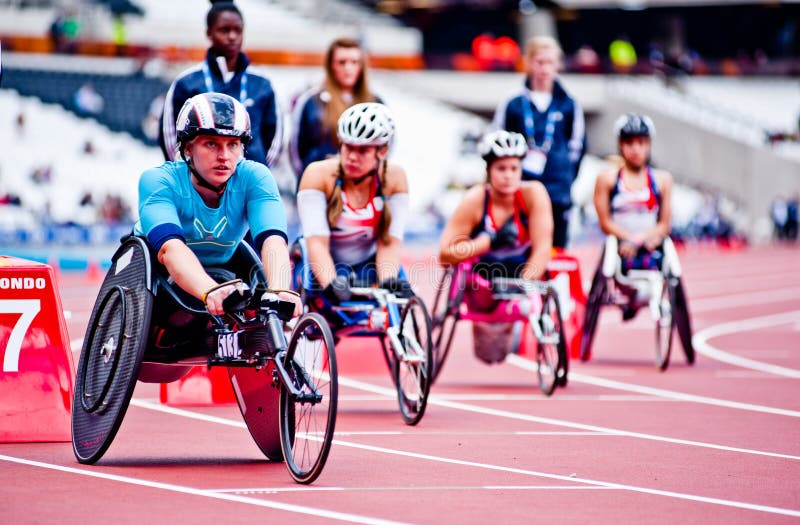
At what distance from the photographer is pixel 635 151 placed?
14.1 m

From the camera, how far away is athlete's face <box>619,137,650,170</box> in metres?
14.1

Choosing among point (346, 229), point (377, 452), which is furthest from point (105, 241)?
point (377, 452)

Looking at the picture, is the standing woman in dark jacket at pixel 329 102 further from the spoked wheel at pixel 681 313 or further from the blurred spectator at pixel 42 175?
the blurred spectator at pixel 42 175

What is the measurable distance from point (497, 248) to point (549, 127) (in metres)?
2.18

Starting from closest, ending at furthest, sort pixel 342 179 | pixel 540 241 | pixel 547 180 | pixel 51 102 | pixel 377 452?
1. pixel 377 452
2. pixel 342 179
3. pixel 540 241
4. pixel 547 180
5. pixel 51 102

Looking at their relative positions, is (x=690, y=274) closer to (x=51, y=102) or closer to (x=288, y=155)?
(x=51, y=102)

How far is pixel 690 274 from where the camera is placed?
33.2m

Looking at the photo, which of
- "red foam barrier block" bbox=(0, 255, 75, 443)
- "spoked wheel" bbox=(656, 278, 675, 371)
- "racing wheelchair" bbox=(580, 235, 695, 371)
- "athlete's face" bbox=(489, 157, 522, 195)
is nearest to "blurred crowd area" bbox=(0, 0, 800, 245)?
"racing wheelchair" bbox=(580, 235, 695, 371)

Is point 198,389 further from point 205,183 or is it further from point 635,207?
point 635,207

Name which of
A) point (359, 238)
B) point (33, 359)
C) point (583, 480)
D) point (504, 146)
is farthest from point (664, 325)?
point (33, 359)

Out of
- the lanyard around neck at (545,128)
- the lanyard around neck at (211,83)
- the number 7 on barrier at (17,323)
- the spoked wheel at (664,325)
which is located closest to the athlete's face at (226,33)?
the lanyard around neck at (211,83)

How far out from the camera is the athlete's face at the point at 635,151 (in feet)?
46.2

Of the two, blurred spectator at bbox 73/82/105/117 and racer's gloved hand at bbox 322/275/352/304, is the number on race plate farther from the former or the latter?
blurred spectator at bbox 73/82/105/117

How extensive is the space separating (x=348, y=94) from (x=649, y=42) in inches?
2317
